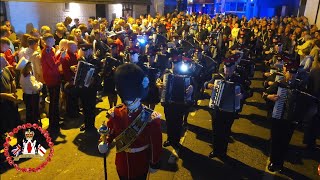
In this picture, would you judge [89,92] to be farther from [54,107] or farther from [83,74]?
[54,107]

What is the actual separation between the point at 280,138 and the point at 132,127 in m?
3.53

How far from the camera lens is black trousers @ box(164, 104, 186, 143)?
6500 mm

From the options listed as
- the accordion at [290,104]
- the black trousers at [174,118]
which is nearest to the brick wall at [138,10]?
the black trousers at [174,118]

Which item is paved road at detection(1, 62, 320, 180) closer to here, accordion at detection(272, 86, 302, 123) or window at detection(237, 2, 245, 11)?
accordion at detection(272, 86, 302, 123)

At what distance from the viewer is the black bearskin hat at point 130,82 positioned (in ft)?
10.8

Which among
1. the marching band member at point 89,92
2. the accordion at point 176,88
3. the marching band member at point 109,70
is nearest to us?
the accordion at point 176,88

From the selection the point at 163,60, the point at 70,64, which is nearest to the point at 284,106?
the point at 163,60

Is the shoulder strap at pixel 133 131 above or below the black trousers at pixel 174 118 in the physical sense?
above

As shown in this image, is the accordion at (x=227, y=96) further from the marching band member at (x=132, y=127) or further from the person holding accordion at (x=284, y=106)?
the marching band member at (x=132, y=127)

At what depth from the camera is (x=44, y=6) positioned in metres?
13.5

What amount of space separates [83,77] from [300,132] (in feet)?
19.4

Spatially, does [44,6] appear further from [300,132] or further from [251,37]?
[300,132]

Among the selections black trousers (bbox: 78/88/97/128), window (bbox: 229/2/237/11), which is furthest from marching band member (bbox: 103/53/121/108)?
window (bbox: 229/2/237/11)

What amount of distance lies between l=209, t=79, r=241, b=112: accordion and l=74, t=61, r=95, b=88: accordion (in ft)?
9.72
